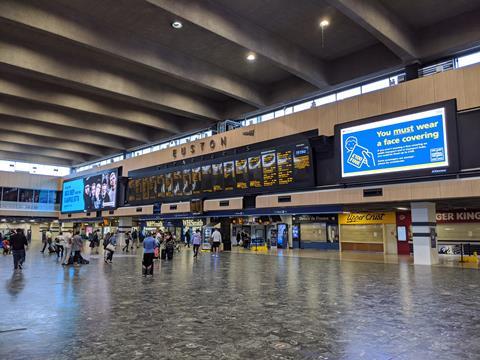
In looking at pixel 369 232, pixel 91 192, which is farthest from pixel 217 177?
pixel 91 192

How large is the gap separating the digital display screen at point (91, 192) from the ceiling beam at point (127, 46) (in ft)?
52.4

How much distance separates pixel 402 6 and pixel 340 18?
8.04 ft

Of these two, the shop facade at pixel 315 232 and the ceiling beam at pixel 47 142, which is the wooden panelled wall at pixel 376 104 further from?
the ceiling beam at pixel 47 142

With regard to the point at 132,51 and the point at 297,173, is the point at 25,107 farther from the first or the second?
the point at 297,173

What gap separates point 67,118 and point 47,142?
977 cm

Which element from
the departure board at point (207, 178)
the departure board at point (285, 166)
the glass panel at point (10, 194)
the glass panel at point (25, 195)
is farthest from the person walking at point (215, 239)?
the glass panel at point (10, 194)

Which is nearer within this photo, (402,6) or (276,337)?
(276,337)

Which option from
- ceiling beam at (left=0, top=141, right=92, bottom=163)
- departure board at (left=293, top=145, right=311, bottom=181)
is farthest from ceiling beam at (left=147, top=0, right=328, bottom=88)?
ceiling beam at (left=0, top=141, right=92, bottom=163)

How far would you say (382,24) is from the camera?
47.9 ft

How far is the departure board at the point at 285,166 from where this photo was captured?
61.3 ft

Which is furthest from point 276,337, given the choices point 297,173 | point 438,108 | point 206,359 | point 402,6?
point 402,6

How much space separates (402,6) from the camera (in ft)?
49.7

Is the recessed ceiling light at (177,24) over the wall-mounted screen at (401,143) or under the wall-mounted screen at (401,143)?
over

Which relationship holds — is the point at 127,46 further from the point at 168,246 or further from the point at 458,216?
the point at 458,216
